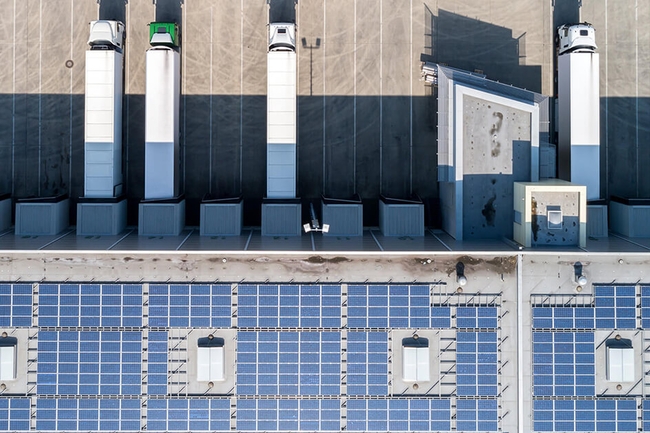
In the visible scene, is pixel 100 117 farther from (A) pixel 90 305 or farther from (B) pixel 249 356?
(B) pixel 249 356

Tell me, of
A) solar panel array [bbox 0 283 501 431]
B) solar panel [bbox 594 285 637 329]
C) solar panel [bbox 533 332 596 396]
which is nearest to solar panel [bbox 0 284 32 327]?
solar panel array [bbox 0 283 501 431]

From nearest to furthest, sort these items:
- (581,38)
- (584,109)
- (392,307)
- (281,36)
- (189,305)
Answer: (189,305)
(392,307)
(281,36)
(581,38)
(584,109)

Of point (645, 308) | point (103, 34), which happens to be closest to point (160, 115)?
point (103, 34)

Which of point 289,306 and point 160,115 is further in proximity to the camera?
point 160,115

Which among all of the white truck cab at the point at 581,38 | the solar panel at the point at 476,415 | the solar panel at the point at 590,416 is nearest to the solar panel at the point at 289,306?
the solar panel at the point at 476,415

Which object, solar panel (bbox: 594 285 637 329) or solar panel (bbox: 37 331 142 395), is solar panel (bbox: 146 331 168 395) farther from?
solar panel (bbox: 594 285 637 329)

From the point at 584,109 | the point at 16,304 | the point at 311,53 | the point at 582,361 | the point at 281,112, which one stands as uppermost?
the point at 311,53

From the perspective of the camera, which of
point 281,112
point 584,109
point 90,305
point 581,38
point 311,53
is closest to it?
point 90,305
